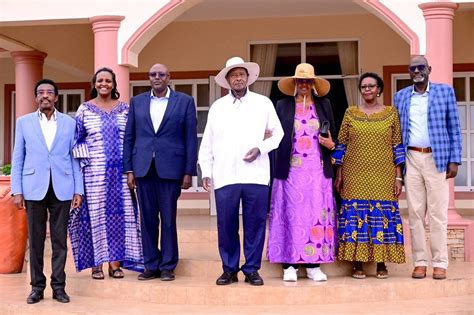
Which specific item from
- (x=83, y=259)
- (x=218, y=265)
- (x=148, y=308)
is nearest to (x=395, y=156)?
(x=218, y=265)

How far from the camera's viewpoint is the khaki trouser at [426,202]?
6.51 meters

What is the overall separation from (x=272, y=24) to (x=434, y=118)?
17.3ft

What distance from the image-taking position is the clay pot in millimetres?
8227

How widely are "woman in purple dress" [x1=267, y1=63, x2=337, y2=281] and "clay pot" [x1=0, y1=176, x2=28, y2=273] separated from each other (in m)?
3.17

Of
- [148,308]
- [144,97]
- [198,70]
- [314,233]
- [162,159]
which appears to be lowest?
[148,308]

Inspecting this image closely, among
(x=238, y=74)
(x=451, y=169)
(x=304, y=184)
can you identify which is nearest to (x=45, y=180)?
(x=238, y=74)

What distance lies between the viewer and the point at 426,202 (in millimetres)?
6625

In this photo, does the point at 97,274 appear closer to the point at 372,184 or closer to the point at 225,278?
the point at 225,278

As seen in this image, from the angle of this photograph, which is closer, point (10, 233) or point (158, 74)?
point (158, 74)

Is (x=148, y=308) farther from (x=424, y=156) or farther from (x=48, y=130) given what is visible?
(x=424, y=156)

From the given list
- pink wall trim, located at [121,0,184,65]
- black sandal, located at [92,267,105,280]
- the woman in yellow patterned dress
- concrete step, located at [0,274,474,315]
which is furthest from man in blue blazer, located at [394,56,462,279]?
pink wall trim, located at [121,0,184,65]

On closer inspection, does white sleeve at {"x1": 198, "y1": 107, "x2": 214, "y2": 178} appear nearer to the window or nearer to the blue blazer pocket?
the blue blazer pocket

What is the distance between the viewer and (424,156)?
256 inches

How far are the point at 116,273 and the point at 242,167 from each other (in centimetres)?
157
